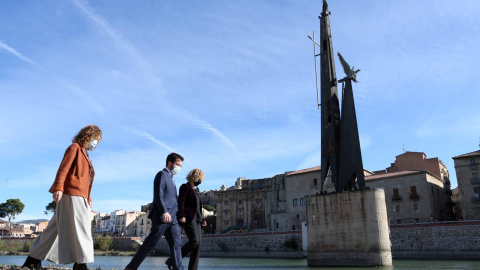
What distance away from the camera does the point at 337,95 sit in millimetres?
26594

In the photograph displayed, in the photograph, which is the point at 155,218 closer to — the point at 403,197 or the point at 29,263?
the point at 29,263

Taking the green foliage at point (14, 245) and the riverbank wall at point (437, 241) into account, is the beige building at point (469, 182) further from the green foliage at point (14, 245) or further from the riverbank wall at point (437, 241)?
the green foliage at point (14, 245)

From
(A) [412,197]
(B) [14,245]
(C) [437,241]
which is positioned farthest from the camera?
(B) [14,245]

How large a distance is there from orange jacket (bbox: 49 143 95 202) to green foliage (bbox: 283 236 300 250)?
130 ft

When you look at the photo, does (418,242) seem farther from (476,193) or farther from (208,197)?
(208,197)

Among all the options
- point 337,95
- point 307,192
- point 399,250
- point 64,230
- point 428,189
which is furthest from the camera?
point 307,192

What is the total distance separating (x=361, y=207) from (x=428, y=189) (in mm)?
24726

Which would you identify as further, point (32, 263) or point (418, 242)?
point (418, 242)

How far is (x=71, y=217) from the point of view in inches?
208

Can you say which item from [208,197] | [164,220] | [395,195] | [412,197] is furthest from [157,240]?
[208,197]

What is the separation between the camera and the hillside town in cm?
4309

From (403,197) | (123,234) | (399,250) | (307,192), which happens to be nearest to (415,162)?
(403,197)

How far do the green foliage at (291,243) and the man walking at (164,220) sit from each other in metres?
38.1

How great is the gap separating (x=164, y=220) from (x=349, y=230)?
1852 cm
